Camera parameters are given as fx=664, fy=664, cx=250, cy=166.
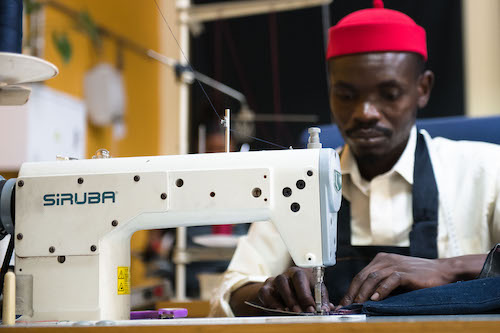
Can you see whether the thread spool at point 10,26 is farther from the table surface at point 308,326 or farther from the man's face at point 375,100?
the man's face at point 375,100

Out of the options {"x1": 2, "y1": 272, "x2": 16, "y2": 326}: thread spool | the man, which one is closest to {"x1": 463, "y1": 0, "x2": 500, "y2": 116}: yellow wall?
the man

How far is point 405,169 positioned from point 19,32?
Result: 3.06ft

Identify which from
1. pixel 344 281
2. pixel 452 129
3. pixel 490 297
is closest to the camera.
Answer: pixel 490 297

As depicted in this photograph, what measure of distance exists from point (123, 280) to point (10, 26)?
→ 457 millimetres

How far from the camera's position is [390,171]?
163 centimetres

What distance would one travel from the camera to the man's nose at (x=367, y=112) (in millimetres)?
1545

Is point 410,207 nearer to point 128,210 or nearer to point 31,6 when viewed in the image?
point 128,210

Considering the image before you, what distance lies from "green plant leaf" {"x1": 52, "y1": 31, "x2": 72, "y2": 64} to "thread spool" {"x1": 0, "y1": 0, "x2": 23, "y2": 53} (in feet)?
8.43

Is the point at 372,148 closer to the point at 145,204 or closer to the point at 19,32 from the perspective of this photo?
the point at 145,204

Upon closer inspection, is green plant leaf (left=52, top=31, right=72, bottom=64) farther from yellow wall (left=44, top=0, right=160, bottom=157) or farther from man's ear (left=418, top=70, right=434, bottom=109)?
man's ear (left=418, top=70, right=434, bottom=109)

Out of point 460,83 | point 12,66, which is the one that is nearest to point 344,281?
point 12,66

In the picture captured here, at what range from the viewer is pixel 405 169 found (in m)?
1.60

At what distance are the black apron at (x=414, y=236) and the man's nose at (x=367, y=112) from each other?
159 mm

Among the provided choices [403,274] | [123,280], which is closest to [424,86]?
[403,274]
